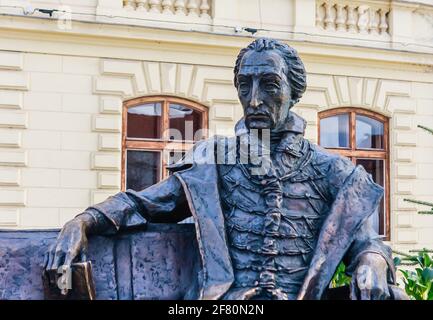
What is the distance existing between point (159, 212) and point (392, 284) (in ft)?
2.71

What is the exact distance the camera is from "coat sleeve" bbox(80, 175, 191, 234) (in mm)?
3008

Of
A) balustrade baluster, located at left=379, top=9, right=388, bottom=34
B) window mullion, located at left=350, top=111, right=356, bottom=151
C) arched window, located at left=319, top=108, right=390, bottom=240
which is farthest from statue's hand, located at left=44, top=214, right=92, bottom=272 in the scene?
balustrade baluster, located at left=379, top=9, right=388, bottom=34

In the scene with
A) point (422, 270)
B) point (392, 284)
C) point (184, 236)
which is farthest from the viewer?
point (422, 270)

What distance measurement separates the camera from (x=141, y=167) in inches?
446

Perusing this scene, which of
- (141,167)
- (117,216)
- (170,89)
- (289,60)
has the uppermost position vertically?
(170,89)

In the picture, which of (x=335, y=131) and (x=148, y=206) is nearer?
(x=148, y=206)

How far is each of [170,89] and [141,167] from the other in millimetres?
1056

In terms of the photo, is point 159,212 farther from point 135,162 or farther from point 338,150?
point 338,150

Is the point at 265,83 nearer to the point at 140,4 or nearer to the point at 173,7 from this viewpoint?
the point at 140,4

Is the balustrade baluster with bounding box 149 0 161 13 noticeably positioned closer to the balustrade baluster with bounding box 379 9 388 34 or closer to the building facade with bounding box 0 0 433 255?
the building facade with bounding box 0 0 433 255

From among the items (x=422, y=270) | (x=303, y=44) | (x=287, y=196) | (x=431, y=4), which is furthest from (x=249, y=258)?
(x=431, y=4)

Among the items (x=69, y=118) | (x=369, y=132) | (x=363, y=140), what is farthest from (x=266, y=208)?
(x=369, y=132)

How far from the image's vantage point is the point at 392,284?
289 cm

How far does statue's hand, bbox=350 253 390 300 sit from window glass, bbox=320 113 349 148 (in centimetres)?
955
